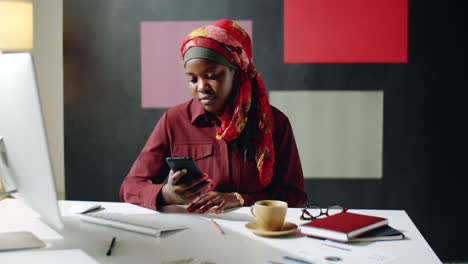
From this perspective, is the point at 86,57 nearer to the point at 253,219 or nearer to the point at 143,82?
the point at 143,82

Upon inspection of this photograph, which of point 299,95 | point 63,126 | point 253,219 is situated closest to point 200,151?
point 253,219

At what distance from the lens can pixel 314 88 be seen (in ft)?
9.83

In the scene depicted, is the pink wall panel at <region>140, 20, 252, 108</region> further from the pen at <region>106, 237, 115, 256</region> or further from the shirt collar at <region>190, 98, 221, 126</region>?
the pen at <region>106, 237, 115, 256</region>

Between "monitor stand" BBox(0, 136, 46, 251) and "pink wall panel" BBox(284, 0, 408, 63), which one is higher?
"pink wall panel" BBox(284, 0, 408, 63)

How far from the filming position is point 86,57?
3.15m

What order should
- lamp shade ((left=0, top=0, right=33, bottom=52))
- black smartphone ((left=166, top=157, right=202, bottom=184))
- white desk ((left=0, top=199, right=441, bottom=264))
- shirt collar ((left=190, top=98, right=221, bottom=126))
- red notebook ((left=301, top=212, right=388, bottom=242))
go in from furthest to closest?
1. lamp shade ((left=0, top=0, right=33, bottom=52))
2. shirt collar ((left=190, top=98, right=221, bottom=126))
3. black smartphone ((left=166, top=157, right=202, bottom=184))
4. red notebook ((left=301, top=212, right=388, bottom=242))
5. white desk ((left=0, top=199, right=441, bottom=264))

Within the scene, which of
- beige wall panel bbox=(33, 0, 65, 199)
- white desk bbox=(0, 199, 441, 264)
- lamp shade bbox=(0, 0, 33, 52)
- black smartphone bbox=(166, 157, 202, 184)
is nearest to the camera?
white desk bbox=(0, 199, 441, 264)

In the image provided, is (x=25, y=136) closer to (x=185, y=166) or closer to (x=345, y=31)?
(x=185, y=166)

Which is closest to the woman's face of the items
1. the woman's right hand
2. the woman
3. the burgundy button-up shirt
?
the woman

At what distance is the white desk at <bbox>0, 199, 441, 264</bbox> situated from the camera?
3.56 feet

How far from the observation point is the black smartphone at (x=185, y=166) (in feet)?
4.61

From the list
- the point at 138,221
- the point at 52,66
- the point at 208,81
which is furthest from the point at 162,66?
the point at 138,221

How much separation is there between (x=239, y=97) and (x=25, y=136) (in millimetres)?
1185

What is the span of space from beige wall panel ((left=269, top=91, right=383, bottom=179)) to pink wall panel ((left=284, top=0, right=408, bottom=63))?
0.81ft
